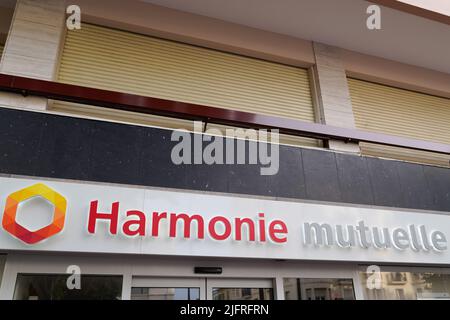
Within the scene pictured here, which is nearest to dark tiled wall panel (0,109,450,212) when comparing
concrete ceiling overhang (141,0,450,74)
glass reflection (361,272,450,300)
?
glass reflection (361,272,450,300)

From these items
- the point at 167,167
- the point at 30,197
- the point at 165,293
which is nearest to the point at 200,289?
the point at 165,293

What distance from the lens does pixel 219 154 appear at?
15.6ft

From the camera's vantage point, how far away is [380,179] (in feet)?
17.8

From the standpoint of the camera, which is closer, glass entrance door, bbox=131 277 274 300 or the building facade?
the building facade

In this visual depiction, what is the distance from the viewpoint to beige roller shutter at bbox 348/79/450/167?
6172 millimetres

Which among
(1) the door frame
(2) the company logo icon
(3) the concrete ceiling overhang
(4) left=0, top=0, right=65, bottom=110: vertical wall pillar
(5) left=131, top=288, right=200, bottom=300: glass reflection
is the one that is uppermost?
(3) the concrete ceiling overhang

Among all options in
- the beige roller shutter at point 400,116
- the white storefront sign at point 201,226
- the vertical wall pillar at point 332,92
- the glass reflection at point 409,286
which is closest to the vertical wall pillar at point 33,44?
the white storefront sign at point 201,226

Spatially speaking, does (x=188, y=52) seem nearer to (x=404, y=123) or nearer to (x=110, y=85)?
(x=110, y=85)

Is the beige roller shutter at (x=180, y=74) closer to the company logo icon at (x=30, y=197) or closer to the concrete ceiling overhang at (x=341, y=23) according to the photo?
the concrete ceiling overhang at (x=341, y=23)

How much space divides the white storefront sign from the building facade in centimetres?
2

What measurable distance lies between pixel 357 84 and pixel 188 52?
9.90ft

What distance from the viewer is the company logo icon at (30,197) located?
361 centimetres

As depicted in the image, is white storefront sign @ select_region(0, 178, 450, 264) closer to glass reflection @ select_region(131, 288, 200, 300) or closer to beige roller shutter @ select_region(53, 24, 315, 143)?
glass reflection @ select_region(131, 288, 200, 300)

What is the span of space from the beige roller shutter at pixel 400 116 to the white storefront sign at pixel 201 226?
139cm
